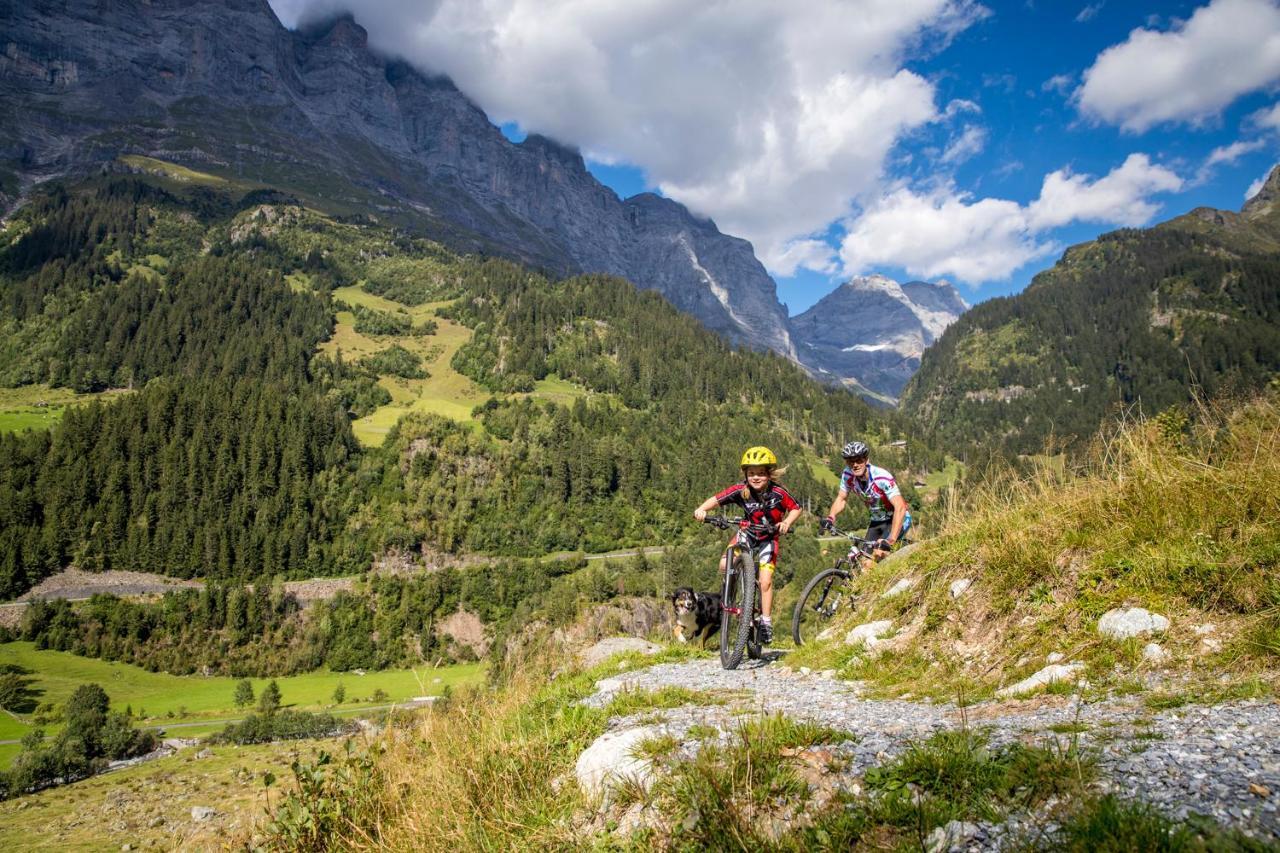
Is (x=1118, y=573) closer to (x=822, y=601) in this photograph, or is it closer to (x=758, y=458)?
(x=758, y=458)

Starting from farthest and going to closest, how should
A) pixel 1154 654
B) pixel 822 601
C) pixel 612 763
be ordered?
pixel 822 601, pixel 1154 654, pixel 612 763

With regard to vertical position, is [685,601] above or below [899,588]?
below

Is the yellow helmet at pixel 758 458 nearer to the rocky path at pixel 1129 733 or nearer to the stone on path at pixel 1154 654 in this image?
the rocky path at pixel 1129 733

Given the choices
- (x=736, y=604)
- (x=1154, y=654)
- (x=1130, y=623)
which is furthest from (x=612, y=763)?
(x=736, y=604)

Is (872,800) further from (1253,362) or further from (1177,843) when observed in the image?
(1253,362)

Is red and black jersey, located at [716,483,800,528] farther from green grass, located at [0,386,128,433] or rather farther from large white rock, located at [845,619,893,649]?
green grass, located at [0,386,128,433]

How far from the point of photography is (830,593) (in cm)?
1194

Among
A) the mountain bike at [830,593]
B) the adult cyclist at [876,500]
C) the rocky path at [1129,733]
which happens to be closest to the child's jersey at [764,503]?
the adult cyclist at [876,500]

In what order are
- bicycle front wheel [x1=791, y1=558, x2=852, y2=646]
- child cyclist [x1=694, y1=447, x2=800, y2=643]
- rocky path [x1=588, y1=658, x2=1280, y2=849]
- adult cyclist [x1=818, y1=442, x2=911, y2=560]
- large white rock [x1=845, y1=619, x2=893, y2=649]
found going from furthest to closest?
bicycle front wheel [x1=791, y1=558, x2=852, y2=646], adult cyclist [x1=818, y1=442, x2=911, y2=560], child cyclist [x1=694, y1=447, x2=800, y2=643], large white rock [x1=845, y1=619, x2=893, y2=649], rocky path [x1=588, y1=658, x2=1280, y2=849]

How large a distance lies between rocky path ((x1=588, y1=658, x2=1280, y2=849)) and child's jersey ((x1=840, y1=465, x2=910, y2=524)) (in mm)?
4459

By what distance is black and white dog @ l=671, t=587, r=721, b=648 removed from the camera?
1412 centimetres

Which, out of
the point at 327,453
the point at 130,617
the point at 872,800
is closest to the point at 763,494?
the point at 872,800

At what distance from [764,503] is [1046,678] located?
466 cm

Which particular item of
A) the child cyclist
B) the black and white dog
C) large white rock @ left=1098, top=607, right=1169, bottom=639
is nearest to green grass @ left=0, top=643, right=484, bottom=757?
the black and white dog
